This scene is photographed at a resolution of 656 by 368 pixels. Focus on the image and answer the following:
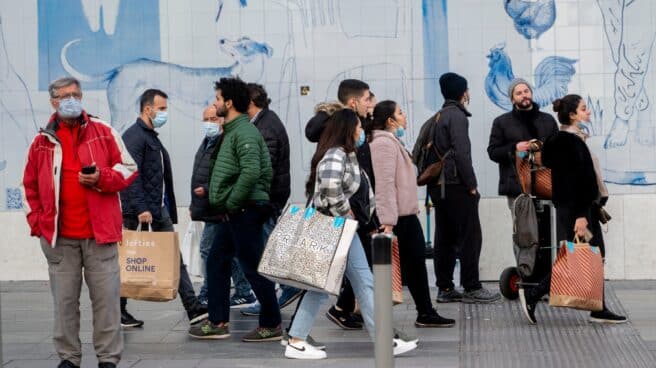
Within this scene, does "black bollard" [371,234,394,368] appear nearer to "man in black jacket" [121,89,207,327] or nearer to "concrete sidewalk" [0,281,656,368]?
"concrete sidewalk" [0,281,656,368]

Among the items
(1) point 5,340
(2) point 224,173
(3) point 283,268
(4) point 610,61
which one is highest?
(4) point 610,61

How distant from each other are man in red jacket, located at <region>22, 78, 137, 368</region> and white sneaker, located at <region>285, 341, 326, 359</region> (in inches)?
49.7

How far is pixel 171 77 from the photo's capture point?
12922 mm

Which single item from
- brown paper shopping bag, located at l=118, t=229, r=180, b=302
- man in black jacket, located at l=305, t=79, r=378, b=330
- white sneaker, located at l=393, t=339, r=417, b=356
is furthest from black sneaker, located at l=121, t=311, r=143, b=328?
white sneaker, located at l=393, t=339, r=417, b=356

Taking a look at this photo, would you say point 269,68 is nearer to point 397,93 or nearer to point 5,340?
point 397,93

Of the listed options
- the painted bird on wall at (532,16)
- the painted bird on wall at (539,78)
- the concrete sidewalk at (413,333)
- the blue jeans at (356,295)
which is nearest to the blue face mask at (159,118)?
the concrete sidewalk at (413,333)

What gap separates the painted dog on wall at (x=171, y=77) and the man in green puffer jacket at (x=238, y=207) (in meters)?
3.42

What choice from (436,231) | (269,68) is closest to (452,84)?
(436,231)

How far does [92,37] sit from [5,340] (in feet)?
13.7

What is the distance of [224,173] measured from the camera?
9.15 metres

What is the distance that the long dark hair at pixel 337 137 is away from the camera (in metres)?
8.63

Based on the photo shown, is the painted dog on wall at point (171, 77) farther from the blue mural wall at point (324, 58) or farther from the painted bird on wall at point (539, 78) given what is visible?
the painted bird on wall at point (539, 78)

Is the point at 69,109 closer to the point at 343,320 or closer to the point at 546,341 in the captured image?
the point at 343,320

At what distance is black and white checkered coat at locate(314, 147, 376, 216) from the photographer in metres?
8.45
